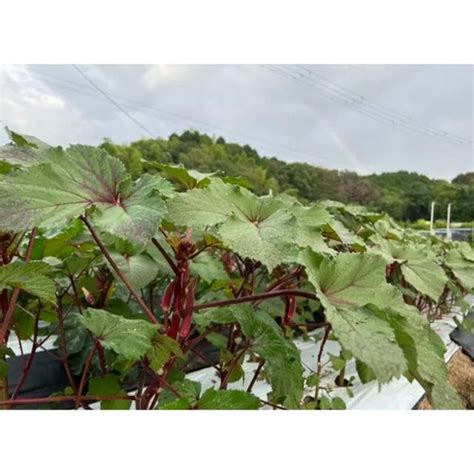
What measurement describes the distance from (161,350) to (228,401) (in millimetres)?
94

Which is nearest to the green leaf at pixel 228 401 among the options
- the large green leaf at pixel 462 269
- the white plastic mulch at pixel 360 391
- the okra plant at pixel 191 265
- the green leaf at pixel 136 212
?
the okra plant at pixel 191 265

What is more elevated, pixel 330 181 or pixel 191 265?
pixel 330 181

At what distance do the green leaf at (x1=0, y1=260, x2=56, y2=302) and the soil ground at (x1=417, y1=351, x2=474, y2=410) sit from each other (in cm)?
96

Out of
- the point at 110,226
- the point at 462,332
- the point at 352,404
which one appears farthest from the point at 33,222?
the point at 462,332

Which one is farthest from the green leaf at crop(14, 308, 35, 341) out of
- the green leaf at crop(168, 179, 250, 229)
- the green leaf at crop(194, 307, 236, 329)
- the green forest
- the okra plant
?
the green forest

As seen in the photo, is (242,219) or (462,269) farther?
(462,269)

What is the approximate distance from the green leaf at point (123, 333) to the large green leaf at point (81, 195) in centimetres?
13

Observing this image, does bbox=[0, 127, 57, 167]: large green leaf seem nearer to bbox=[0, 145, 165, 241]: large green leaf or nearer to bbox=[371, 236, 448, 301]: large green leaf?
bbox=[0, 145, 165, 241]: large green leaf

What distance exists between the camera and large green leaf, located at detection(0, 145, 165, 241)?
1.23 feet

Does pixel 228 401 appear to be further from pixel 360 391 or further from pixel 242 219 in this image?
pixel 360 391

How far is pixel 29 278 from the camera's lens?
439 millimetres

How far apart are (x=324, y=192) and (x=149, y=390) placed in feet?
86.8

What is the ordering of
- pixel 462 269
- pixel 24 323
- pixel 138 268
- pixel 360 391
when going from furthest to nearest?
pixel 360 391 → pixel 462 269 → pixel 24 323 → pixel 138 268

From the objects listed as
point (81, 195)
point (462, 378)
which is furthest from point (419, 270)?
point (462, 378)
